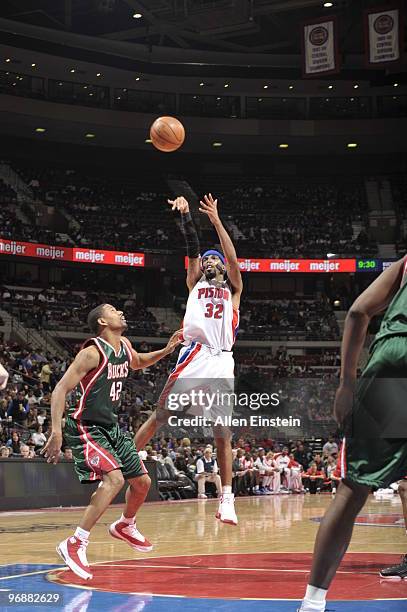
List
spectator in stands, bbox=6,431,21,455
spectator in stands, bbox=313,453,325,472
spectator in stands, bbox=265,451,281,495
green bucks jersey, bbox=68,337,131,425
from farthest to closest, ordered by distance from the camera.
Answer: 1. spectator in stands, bbox=313,453,325,472
2. spectator in stands, bbox=265,451,281,495
3. spectator in stands, bbox=6,431,21,455
4. green bucks jersey, bbox=68,337,131,425

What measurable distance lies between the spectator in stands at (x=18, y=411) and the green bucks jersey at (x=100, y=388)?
14093mm

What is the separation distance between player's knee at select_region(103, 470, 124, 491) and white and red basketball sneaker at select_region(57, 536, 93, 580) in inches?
17.2

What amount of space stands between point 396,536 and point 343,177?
33.2 meters

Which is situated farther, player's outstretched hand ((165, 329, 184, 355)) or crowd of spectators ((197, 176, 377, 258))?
crowd of spectators ((197, 176, 377, 258))

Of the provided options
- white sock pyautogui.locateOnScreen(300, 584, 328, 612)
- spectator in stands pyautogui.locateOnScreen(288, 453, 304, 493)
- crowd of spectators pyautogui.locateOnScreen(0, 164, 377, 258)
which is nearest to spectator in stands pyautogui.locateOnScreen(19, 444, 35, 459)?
spectator in stands pyautogui.locateOnScreen(288, 453, 304, 493)

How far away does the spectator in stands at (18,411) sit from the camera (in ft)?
65.3

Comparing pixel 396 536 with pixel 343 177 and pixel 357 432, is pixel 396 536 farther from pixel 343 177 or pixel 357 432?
pixel 343 177

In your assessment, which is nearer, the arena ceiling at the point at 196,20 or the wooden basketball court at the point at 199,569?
the wooden basketball court at the point at 199,569

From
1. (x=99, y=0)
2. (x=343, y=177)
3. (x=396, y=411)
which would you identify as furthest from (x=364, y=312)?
(x=343, y=177)

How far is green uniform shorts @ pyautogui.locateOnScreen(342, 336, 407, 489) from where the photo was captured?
3297 millimetres

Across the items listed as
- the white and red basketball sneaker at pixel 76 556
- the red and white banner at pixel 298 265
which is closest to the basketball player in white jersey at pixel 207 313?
the white and red basketball sneaker at pixel 76 556

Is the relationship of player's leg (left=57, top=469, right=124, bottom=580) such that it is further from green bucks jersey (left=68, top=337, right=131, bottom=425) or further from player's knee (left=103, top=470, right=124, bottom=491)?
green bucks jersey (left=68, top=337, right=131, bottom=425)

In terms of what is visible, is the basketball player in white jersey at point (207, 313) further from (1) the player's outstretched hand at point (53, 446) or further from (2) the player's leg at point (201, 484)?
(2) the player's leg at point (201, 484)

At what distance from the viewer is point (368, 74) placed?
36.6 metres
